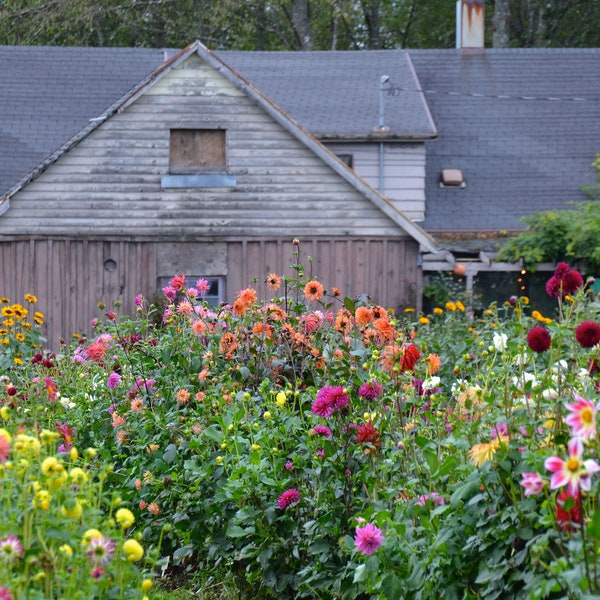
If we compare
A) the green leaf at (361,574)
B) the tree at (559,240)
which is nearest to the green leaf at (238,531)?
the green leaf at (361,574)

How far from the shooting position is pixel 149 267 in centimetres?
1845

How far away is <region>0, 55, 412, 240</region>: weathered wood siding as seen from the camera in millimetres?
18062

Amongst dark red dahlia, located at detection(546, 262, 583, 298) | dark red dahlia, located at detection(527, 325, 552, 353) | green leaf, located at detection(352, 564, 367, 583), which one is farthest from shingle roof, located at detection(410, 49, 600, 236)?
dark red dahlia, located at detection(527, 325, 552, 353)

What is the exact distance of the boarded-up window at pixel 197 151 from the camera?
18.4 m

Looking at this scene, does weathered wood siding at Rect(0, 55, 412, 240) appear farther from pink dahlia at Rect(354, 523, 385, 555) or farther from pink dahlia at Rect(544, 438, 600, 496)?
pink dahlia at Rect(544, 438, 600, 496)

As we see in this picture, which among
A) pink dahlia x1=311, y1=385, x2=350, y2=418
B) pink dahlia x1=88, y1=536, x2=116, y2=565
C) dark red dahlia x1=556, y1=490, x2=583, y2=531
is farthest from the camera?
pink dahlia x1=311, y1=385, x2=350, y2=418

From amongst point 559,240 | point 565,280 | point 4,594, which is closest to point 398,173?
point 559,240

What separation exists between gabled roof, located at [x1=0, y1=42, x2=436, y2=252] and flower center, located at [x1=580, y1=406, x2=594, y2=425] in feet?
49.5

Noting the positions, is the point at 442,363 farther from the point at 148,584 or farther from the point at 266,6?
the point at 266,6

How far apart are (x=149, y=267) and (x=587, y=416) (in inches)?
626

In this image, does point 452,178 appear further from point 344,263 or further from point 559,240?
point 344,263

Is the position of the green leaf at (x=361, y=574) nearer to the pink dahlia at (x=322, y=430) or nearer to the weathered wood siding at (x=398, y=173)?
the pink dahlia at (x=322, y=430)

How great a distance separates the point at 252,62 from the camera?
24.3 m

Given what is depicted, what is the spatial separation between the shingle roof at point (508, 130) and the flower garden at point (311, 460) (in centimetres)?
1395
